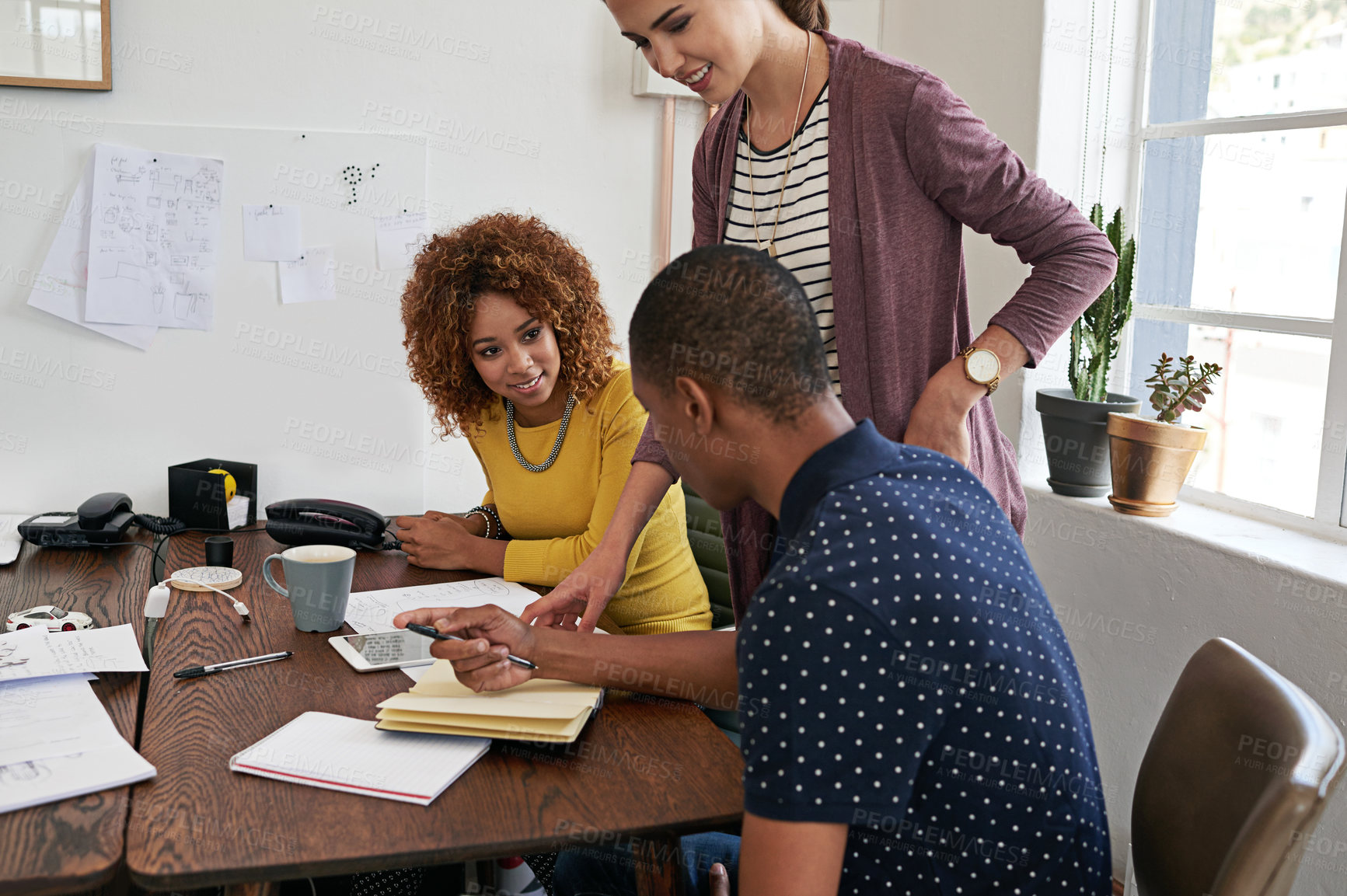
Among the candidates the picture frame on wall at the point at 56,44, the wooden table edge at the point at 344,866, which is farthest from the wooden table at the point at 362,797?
the picture frame on wall at the point at 56,44

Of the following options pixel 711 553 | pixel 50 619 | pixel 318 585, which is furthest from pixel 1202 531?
pixel 50 619

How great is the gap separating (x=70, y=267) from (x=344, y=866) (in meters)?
1.90

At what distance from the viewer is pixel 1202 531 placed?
187 cm

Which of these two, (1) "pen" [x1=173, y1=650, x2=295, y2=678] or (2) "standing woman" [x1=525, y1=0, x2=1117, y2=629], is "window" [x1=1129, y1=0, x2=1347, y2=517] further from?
(1) "pen" [x1=173, y1=650, x2=295, y2=678]

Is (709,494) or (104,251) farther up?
(104,251)

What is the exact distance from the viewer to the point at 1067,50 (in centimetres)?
218

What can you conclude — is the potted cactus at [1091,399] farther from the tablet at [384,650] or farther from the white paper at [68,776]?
the white paper at [68,776]

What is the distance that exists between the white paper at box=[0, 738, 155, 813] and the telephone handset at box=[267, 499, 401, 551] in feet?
2.93

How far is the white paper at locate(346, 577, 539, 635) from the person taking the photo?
1.45 metres

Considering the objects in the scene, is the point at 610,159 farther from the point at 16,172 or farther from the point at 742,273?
the point at 742,273

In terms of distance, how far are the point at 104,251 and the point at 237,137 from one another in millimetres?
373

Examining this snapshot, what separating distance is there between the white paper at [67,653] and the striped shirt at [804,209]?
0.92 metres

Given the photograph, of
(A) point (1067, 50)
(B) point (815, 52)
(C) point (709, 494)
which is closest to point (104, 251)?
(B) point (815, 52)

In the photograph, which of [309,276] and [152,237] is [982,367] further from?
[152,237]
